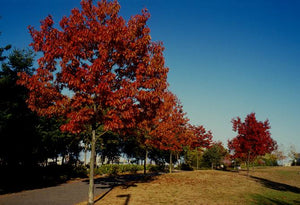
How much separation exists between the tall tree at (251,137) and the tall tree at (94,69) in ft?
57.6

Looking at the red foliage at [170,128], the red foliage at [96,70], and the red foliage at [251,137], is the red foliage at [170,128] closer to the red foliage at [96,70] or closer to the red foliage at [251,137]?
the red foliage at [251,137]

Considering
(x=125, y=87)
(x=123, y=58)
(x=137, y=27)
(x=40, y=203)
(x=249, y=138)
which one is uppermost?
(x=137, y=27)

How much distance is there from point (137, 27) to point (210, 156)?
119 ft

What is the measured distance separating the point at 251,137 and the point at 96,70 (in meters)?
20.9

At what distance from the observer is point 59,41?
9.96 m

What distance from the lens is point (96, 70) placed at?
30.3 ft

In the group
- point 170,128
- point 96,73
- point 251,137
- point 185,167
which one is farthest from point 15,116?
point 185,167

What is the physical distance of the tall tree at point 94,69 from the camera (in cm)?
955

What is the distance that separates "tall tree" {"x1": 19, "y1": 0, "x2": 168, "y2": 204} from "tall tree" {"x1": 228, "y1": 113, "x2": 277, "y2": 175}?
1757 centimetres

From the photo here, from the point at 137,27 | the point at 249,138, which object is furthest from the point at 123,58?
the point at 249,138

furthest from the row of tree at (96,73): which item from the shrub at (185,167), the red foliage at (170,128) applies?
the shrub at (185,167)

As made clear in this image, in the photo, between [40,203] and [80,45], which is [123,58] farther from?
[40,203]

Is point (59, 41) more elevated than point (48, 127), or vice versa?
point (59, 41)

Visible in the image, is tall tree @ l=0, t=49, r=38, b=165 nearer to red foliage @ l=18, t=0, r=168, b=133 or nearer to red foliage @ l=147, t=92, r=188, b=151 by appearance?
red foliage @ l=18, t=0, r=168, b=133
